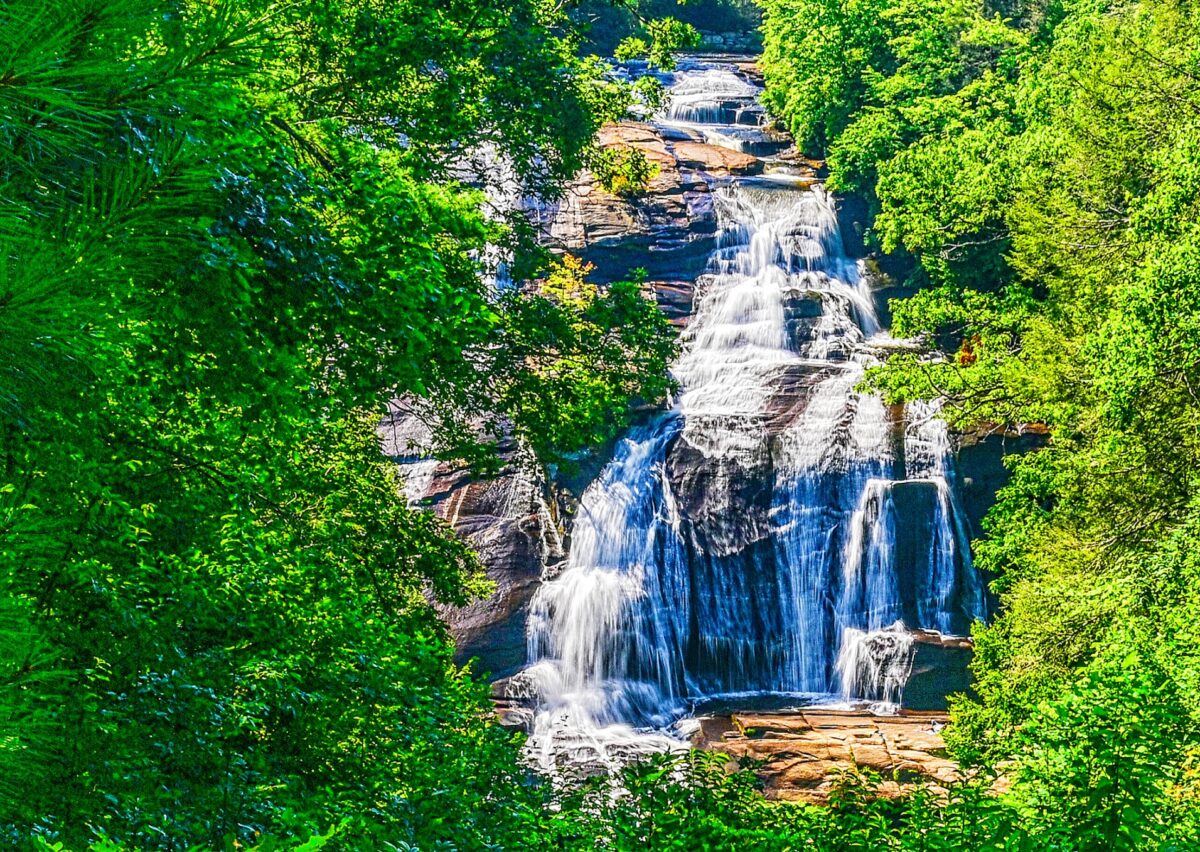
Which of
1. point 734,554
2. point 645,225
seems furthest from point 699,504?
point 645,225

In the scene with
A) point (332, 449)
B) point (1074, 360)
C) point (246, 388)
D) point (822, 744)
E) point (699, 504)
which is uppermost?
point (1074, 360)

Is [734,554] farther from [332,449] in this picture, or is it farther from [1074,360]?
[332,449]

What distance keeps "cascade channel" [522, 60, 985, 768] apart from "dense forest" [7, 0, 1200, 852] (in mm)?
4222

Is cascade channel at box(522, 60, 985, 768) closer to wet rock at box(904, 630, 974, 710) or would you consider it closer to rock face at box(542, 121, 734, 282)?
wet rock at box(904, 630, 974, 710)

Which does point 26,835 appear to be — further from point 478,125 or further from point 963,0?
point 963,0

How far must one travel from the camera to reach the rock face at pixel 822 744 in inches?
529

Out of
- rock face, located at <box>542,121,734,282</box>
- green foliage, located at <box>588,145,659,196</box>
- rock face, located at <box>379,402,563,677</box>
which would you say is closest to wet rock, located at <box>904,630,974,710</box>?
rock face, located at <box>379,402,563,677</box>

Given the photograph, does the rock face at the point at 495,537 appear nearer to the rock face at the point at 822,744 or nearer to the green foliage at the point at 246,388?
the rock face at the point at 822,744

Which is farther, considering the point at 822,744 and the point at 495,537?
the point at 495,537

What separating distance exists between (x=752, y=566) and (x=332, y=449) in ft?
35.8

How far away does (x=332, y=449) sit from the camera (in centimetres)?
840

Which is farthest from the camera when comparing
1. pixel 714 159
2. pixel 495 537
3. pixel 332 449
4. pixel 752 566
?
pixel 714 159

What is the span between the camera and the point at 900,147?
80.3ft

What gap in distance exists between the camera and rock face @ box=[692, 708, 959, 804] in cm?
1344
